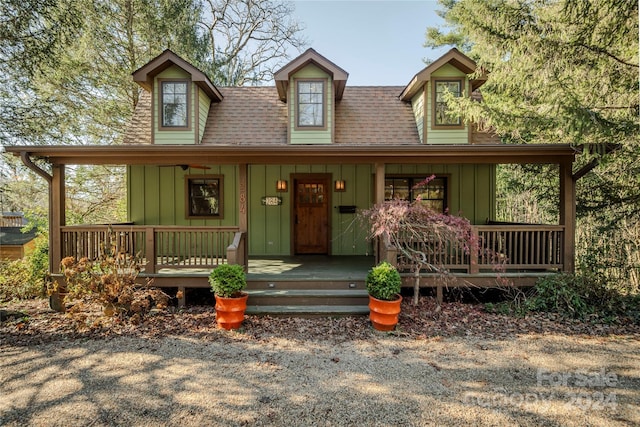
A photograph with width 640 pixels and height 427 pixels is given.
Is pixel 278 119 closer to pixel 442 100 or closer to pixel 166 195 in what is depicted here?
pixel 166 195

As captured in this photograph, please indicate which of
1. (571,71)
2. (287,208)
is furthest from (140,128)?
(571,71)

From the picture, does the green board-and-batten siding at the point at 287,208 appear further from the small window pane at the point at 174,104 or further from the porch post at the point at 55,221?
the porch post at the point at 55,221

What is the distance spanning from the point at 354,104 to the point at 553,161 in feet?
16.8

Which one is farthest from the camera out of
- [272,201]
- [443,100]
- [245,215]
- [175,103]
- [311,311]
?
[272,201]

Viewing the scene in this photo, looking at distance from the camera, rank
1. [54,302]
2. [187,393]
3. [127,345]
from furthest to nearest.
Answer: [54,302] → [127,345] → [187,393]

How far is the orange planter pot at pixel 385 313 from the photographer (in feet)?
15.3

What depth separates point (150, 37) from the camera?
11734 millimetres

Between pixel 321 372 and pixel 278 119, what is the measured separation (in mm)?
6854

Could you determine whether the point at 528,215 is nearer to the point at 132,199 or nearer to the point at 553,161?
the point at 553,161

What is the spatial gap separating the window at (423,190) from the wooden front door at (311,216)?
1724mm

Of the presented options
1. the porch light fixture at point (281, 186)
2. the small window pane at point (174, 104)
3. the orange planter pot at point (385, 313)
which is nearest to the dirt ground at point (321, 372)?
the orange planter pot at point (385, 313)

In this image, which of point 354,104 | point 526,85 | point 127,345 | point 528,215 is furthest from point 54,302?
point 528,215

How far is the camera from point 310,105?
7816 millimetres

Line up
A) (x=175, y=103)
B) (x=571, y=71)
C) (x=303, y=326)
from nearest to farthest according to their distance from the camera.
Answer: (x=303, y=326)
(x=571, y=71)
(x=175, y=103)
